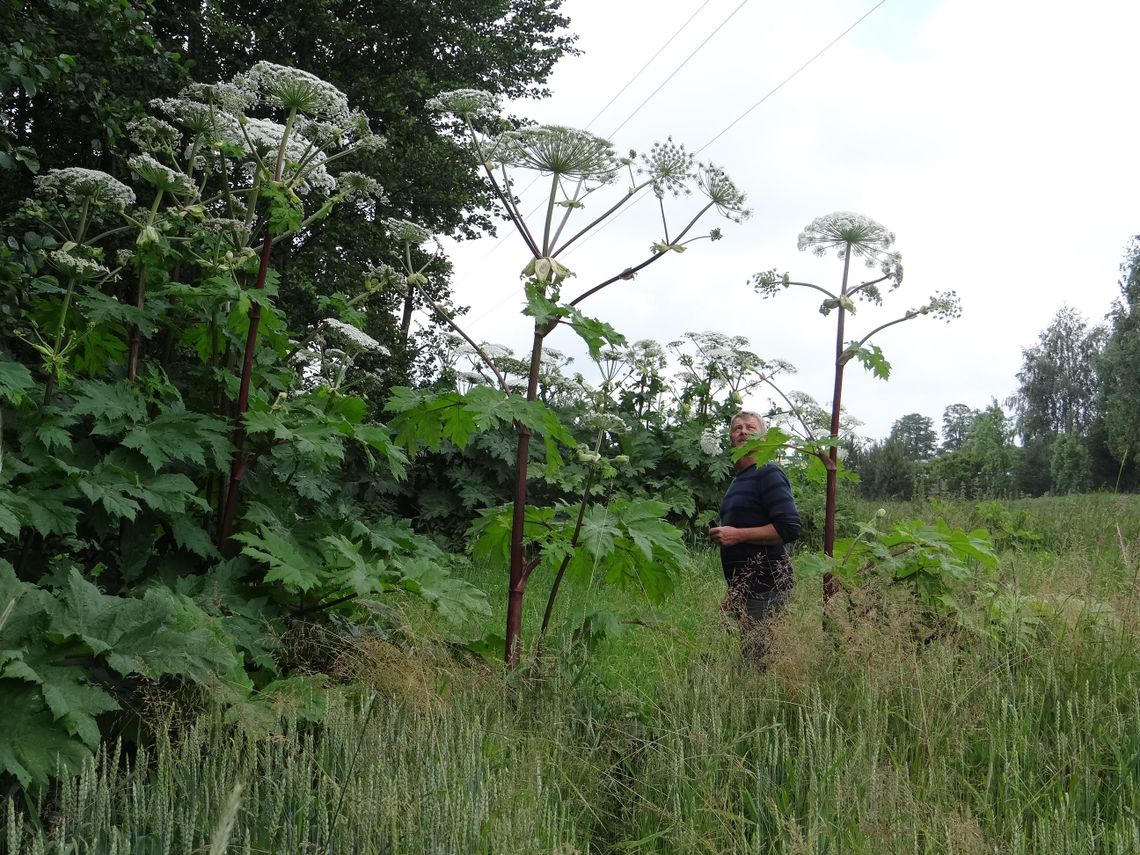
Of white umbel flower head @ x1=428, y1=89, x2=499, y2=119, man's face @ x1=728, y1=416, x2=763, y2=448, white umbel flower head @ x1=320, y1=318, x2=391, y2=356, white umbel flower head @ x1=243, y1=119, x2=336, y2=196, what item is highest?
white umbel flower head @ x1=428, y1=89, x2=499, y2=119

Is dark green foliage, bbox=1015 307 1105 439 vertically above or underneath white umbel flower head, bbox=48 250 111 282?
→ above

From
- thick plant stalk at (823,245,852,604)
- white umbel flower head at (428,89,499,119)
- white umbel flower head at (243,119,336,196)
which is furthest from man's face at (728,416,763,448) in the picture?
white umbel flower head at (243,119,336,196)

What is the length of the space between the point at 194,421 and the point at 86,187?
1.26 metres

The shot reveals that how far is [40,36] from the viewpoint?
471 cm

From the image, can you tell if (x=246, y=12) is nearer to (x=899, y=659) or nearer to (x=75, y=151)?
(x=75, y=151)

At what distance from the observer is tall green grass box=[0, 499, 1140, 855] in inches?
100

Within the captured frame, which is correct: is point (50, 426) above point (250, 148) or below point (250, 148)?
below

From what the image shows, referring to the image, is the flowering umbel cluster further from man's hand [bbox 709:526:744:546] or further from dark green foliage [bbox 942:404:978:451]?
dark green foliage [bbox 942:404:978:451]

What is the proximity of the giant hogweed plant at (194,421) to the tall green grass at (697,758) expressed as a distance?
44cm

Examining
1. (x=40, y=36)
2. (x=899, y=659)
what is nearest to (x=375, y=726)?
(x=899, y=659)

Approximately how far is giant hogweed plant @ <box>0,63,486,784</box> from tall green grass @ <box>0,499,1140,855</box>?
1.45 feet

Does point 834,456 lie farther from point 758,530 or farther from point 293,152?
point 293,152

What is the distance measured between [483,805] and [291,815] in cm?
54

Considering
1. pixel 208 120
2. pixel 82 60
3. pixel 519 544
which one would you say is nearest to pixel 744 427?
pixel 519 544
